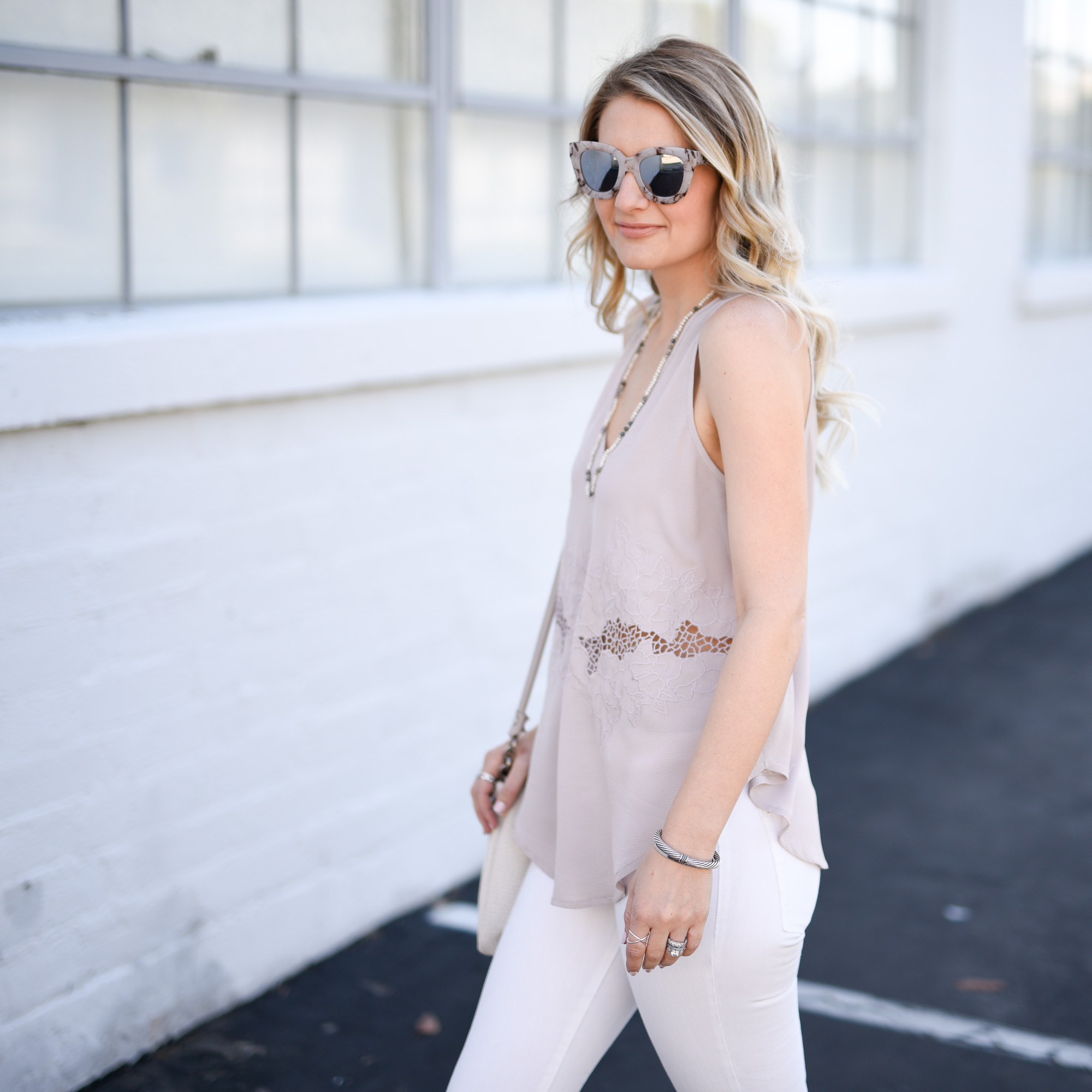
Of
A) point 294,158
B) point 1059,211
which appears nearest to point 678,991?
point 294,158

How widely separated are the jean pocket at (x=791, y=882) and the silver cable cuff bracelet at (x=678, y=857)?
14 cm

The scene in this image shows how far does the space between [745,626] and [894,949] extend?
87.7 inches

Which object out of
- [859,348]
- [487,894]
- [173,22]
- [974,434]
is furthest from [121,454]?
[974,434]

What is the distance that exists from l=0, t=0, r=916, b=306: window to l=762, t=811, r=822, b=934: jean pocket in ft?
4.21

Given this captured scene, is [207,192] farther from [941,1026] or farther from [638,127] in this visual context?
[941,1026]

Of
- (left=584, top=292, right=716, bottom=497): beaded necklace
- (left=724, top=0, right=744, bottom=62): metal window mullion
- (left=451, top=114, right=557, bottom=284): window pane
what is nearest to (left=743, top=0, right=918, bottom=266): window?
(left=724, top=0, right=744, bottom=62): metal window mullion

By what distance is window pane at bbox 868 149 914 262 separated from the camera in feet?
20.5

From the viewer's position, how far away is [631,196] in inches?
71.5

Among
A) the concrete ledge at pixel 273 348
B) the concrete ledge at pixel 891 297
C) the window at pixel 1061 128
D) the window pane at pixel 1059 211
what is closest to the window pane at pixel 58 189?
the concrete ledge at pixel 273 348

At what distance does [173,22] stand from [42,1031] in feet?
7.42

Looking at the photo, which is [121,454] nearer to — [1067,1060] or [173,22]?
[173,22]

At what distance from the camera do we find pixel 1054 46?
748 centimetres

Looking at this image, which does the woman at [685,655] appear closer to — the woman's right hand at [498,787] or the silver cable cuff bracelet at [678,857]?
the silver cable cuff bracelet at [678,857]

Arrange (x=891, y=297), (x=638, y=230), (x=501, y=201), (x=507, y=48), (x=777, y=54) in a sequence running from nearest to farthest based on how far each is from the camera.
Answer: (x=638, y=230) < (x=507, y=48) < (x=501, y=201) < (x=777, y=54) < (x=891, y=297)
